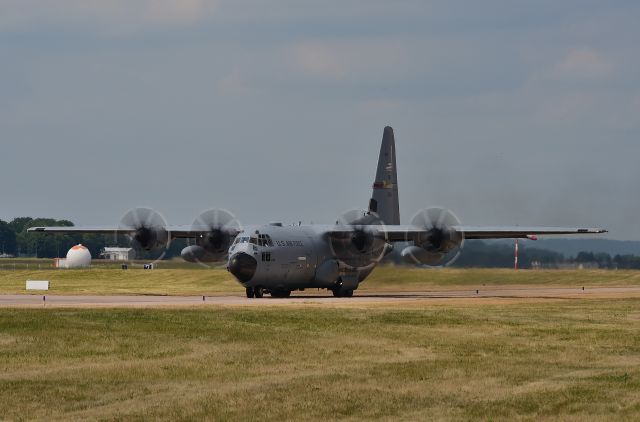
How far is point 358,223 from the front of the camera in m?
64.8

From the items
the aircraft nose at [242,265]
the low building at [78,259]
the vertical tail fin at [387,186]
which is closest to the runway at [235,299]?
the aircraft nose at [242,265]

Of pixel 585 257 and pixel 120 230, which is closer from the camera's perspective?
pixel 120 230

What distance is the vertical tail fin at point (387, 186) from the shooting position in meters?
71.0

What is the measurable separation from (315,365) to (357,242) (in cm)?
3631

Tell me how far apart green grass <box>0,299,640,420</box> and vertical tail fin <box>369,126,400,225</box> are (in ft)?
88.3

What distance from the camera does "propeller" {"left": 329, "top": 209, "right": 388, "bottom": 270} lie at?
6334cm

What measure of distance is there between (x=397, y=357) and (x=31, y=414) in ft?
39.2

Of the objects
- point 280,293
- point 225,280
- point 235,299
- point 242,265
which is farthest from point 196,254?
point 225,280

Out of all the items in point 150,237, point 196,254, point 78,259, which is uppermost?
point 150,237

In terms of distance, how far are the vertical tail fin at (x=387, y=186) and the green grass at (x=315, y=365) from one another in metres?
26.9

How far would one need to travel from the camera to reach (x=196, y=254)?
64938mm

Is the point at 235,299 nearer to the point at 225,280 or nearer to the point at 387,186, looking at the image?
the point at 387,186

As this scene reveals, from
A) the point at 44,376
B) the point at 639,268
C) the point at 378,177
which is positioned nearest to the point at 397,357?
the point at 44,376

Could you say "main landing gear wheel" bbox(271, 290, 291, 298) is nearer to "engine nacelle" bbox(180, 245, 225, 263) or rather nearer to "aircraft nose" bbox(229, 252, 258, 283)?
"aircraft nose" bbox(229, 252, 258, 283)
